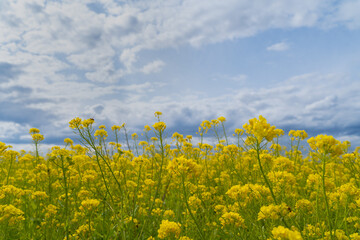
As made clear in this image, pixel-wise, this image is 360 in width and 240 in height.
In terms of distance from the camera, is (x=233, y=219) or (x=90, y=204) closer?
(x=233, y=219)

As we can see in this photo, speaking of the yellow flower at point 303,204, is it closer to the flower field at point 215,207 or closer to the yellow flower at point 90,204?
the flower field at point 215,207

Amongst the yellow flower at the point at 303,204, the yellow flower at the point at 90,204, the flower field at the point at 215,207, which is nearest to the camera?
the flower field at the point at 215,207

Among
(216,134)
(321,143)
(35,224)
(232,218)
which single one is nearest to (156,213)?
(232,218)

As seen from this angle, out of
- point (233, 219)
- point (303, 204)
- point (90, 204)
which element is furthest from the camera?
point (303, 204)

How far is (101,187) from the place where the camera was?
15.7 feet

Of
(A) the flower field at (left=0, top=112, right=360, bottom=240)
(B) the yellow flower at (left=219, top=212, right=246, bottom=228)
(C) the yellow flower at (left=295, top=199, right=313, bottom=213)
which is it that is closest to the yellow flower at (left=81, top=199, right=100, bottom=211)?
(A) the flower field at (left=0, top=112, right=360, bottom=240)

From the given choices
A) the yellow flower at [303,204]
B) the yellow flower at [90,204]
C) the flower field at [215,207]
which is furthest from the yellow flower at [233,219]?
the yellow flower at [90,204]

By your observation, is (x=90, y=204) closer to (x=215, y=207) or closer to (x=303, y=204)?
(x=215, y=207)

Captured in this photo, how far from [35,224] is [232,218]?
276 cm

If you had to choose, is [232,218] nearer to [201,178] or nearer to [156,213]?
[156,213]

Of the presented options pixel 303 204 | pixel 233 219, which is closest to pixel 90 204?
pixel 233 219

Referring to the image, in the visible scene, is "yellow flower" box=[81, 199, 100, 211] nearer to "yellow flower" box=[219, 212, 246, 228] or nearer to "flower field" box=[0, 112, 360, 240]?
"flower field" box=[0, 112, 360, 240]

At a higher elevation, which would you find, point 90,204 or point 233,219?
point 90,204

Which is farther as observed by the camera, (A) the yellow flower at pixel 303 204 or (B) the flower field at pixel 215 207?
(A) the yellow flower at pixel 303 204
